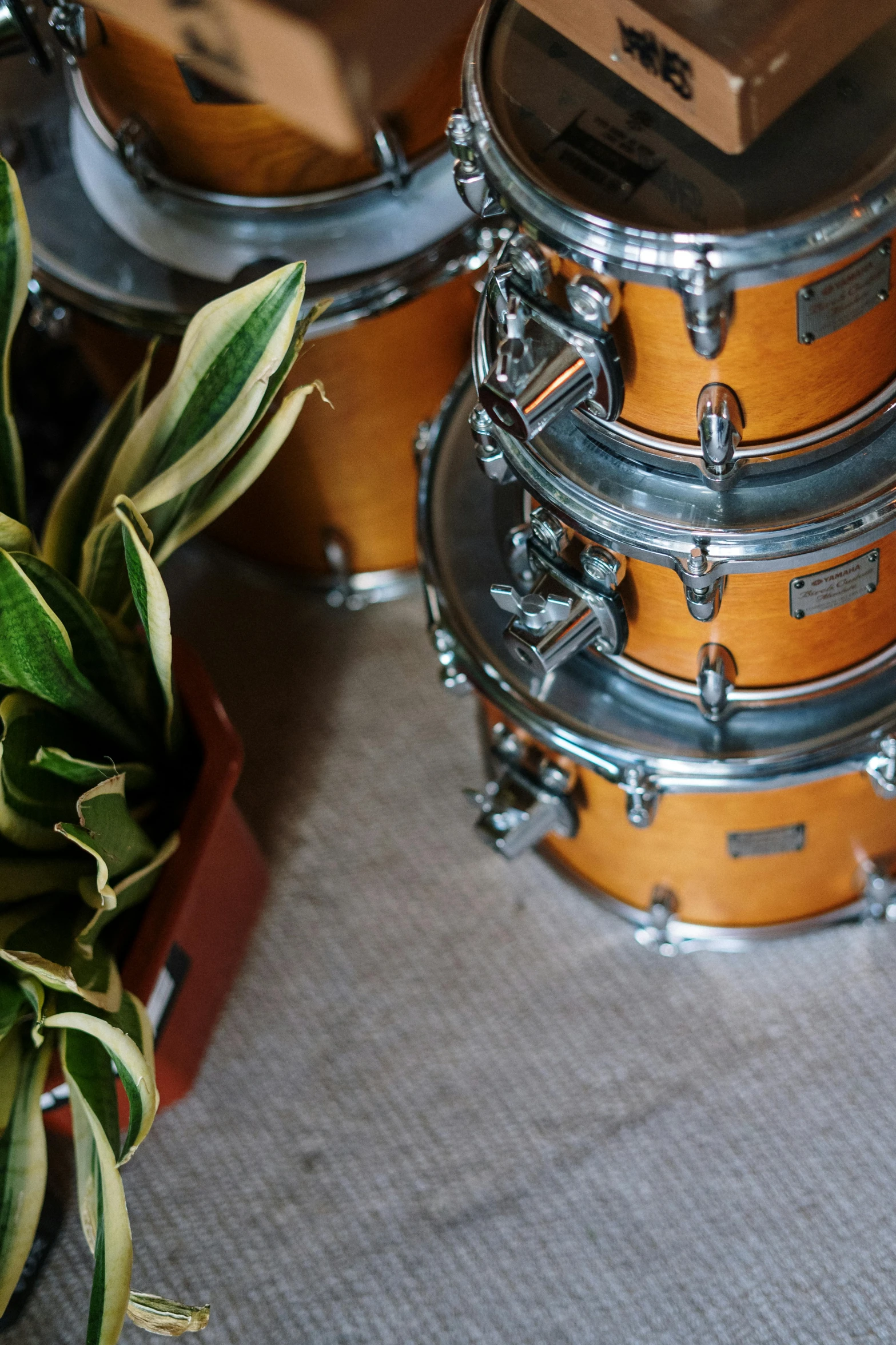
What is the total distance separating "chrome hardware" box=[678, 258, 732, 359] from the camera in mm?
480

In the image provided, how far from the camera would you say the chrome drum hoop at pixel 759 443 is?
1.89 feet

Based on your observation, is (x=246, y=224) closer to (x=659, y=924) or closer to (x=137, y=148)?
(x=137, y=148)

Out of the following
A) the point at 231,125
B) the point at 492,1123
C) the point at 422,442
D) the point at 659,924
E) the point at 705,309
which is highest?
the point at 705,309

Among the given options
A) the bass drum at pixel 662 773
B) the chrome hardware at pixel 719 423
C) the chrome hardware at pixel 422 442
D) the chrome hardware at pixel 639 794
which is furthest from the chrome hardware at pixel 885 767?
the chrome hardware at pixel 422 442

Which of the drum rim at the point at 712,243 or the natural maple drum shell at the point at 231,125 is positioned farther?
the natural maple drum shell at the point at 231,125

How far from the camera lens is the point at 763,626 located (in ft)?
2.11

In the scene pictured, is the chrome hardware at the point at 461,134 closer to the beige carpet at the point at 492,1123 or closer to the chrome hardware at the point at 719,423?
the chrome hardware at the point at 719,423

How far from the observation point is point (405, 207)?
85cm

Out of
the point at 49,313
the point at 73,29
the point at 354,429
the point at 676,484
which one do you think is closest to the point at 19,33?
the point at 73,29

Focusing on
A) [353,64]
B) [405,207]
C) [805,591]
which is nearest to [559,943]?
[805,591]

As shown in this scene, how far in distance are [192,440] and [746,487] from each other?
294 millimetres

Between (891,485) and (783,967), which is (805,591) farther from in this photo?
(783,967)

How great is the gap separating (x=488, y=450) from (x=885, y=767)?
0.89 ft

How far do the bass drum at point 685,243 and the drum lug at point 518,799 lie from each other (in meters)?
0.26
